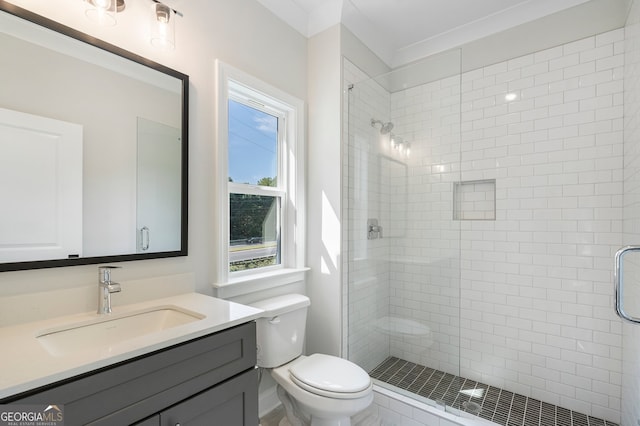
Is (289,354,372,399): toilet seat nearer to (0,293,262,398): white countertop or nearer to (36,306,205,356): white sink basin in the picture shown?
(0,293,262,398): white countertop

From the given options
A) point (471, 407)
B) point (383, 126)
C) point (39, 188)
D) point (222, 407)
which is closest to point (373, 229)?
point (383, 126)

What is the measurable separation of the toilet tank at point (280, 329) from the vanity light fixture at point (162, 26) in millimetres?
1433

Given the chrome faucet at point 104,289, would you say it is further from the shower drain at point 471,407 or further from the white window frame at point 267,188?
the shower drain at point 471,407

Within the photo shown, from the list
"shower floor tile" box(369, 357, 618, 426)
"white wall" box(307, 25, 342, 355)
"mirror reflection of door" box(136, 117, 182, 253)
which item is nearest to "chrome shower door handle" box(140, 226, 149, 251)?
"mirror reflection of door" box(136, 117, 182, 253)

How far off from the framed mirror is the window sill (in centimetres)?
33

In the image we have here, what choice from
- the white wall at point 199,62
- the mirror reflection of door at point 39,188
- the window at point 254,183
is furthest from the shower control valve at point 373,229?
the mirror reflection of door at point 39,188

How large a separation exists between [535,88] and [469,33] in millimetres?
679

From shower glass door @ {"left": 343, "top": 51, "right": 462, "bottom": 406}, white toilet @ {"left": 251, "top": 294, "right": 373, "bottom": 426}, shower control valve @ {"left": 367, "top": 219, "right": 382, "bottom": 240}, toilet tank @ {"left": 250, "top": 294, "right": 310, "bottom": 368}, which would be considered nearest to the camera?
white toilet @ {"left": 251, "top": 294, "right": 373, "bottom": 426}

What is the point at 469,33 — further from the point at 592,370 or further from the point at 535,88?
the point at 592,370

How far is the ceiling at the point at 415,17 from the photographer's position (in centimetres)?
220

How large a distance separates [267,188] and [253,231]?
1.03 feet

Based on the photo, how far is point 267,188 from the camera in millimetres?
2172

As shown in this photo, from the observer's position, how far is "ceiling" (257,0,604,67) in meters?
2.20

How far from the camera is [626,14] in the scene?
1927 millimetres
